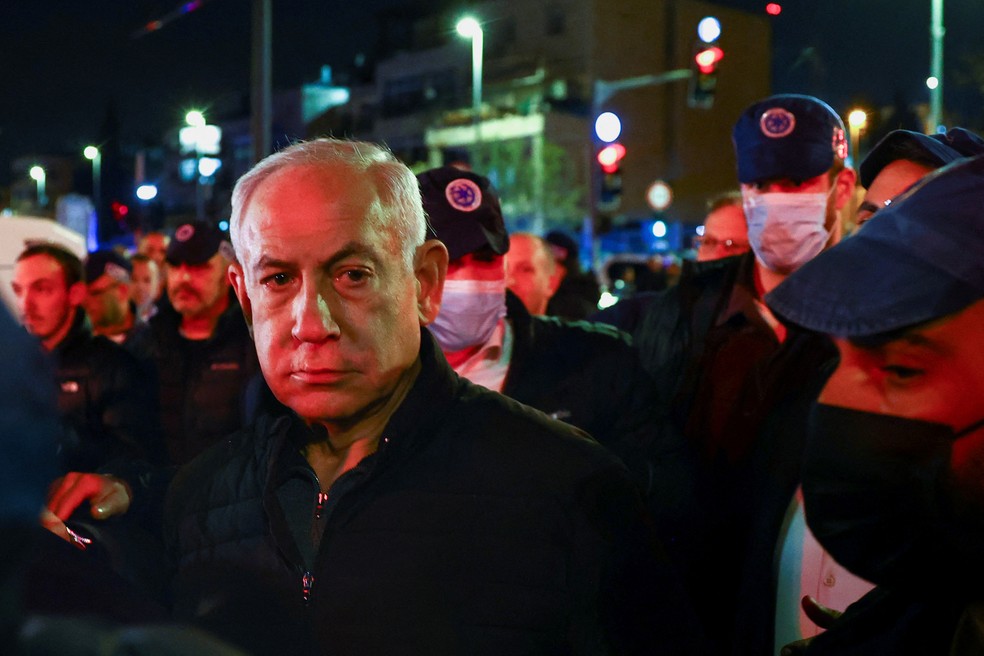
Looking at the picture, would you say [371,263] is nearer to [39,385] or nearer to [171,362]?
[39,385]

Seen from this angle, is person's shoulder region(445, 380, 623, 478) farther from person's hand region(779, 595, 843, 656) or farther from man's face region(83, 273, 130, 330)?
man's face region(83, 273, 130, 330)

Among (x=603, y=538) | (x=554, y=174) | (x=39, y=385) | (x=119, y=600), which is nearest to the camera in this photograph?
(x=39, y=385)

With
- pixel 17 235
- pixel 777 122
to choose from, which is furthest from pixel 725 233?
pixel 17 235

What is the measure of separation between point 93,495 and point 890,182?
207 centimetres

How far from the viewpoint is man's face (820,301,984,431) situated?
4.59 feet

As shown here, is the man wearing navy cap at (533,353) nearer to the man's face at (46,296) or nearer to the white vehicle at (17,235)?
the man's face at (46,296)

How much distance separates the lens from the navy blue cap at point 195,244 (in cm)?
634

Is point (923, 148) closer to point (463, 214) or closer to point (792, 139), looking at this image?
point (792, 139)

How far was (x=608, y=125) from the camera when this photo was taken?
13.2 metres

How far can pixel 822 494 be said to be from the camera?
1.53m

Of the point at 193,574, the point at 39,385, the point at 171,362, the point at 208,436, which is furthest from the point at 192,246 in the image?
the point at 39,385

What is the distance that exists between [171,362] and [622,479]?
4.23 m

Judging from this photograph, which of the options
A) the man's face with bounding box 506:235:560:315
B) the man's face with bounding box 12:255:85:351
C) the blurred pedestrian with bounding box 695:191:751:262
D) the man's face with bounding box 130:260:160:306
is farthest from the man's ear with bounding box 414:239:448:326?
the man's face with bounding box 130:260:160:306

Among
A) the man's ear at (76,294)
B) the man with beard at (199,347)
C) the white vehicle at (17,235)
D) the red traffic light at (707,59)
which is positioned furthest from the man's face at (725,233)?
the red traffic light at (707,59)
